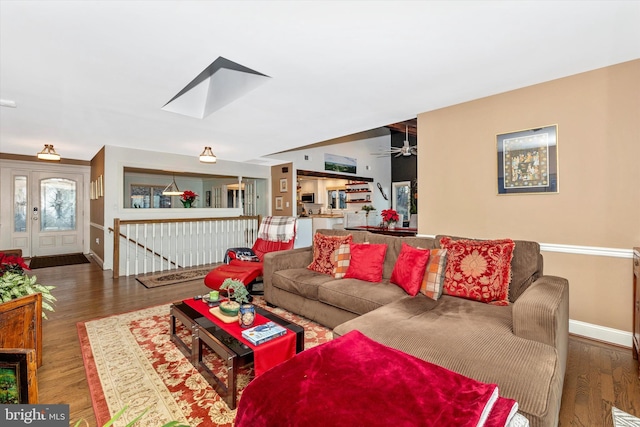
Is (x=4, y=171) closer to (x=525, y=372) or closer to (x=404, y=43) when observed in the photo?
(x=404, y=43)

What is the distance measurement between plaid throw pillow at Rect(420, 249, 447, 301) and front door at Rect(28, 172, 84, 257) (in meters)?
8.68

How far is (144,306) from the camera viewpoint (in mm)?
3574

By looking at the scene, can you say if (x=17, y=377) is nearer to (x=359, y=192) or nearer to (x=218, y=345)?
(x=218, y=345)

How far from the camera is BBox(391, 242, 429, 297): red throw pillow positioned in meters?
2.49

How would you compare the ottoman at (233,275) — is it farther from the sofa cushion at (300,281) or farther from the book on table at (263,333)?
the book on table at (263,333)

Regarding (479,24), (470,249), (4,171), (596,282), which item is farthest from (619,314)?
(4,171)

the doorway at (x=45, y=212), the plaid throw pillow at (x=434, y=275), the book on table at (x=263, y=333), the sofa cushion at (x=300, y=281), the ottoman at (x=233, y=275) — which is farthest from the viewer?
the doorway at (x=45, y=212)

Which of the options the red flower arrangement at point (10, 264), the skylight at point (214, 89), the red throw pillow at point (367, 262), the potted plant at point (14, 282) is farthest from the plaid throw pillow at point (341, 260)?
the red flower arrangement at point (10, 264)

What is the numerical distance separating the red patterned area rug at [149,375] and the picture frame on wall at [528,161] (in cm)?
241

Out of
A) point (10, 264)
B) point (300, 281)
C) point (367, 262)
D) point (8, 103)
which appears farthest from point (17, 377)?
point (8, 103)

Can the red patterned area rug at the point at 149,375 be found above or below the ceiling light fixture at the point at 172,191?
below

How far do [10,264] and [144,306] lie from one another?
4.99 ft

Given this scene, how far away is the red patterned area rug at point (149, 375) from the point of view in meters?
1.73

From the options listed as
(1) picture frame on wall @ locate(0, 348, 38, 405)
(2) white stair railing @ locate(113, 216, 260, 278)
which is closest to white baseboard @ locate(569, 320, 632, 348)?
(1) picture frame on wall @ locate(0, 348, 38, 405)
